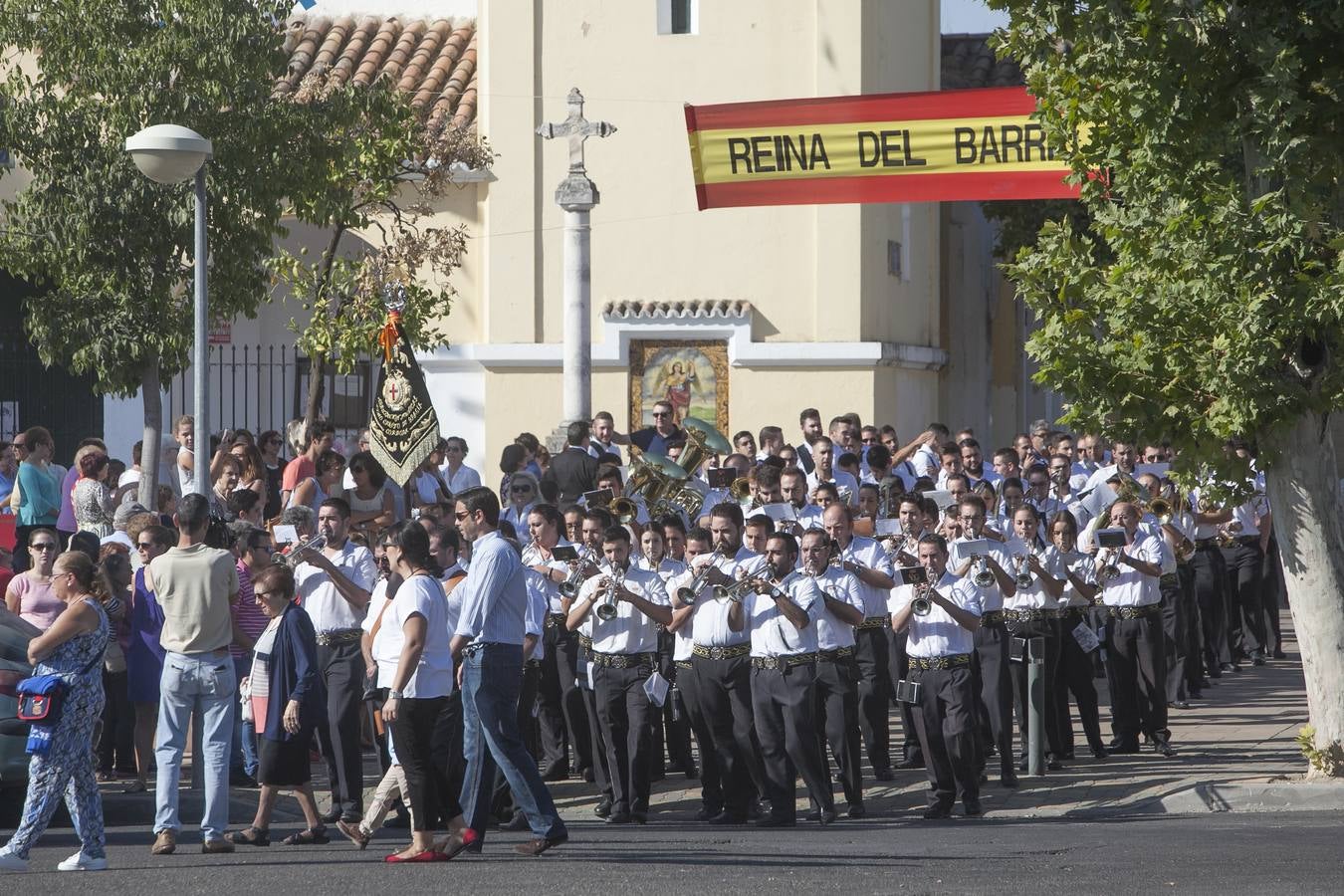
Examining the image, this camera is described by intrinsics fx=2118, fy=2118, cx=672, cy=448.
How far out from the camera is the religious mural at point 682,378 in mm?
26219

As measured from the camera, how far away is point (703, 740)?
1339cm

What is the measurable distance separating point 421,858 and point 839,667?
3.51m

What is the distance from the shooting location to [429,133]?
25.6m

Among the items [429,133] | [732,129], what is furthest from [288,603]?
[429,133]

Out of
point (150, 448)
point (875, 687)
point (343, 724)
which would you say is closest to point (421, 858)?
point (343, 724)

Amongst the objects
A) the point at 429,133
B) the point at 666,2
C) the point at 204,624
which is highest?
the point at 666,2

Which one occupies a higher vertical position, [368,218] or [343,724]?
[368,218]

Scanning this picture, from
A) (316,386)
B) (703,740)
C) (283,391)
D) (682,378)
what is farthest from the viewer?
(283,391)

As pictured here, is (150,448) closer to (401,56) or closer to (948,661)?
(948,661)

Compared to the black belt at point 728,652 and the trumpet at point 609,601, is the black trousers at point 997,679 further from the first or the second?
the trumpet at point 609,601

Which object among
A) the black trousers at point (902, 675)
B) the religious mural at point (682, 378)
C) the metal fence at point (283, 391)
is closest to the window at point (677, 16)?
the religious mural at point (682, 378)

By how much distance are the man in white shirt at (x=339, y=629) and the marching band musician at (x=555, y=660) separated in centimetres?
112

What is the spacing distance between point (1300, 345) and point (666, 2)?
14.7 metres

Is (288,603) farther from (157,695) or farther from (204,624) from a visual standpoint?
(157,695)
